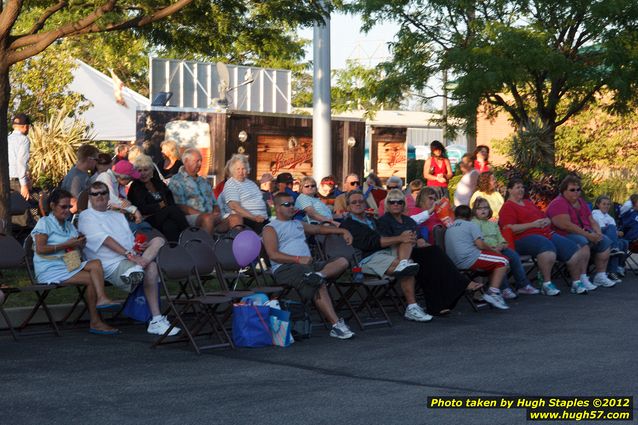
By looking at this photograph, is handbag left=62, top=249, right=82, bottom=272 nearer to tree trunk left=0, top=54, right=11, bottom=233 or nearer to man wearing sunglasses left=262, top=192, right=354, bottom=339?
man wearing sunglasses left=262, top=192, right=354, bottom=339

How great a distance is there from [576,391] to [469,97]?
56.8ft

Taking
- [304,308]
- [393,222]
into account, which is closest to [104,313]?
[304,308]

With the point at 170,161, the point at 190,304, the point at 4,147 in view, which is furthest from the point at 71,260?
the point at 170,161

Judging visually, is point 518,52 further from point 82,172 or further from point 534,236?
point 82,172

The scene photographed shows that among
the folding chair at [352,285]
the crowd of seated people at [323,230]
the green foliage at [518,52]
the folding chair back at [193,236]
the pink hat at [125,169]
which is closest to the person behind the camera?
the crowd of seated people at [323,230]

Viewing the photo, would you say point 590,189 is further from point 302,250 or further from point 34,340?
point 34,340

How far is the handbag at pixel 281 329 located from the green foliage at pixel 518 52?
1417cm

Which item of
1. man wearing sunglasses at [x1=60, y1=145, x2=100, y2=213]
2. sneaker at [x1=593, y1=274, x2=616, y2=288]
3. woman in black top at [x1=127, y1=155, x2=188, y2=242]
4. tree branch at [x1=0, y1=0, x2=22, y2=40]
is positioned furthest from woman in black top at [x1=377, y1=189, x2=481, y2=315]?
tree branch at [x1=0, y1=0, x2=22, y2=40]

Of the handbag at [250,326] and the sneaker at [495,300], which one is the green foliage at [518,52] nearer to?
the sneaker at [495,300]

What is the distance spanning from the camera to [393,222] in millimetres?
12938

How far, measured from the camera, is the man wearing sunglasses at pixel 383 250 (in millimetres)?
12477

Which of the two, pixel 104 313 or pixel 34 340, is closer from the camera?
pixel 34 340

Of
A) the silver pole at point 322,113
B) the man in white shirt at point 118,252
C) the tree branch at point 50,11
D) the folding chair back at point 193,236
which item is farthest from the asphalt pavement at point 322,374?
the silver pole at point 322,113

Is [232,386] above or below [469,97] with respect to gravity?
below
